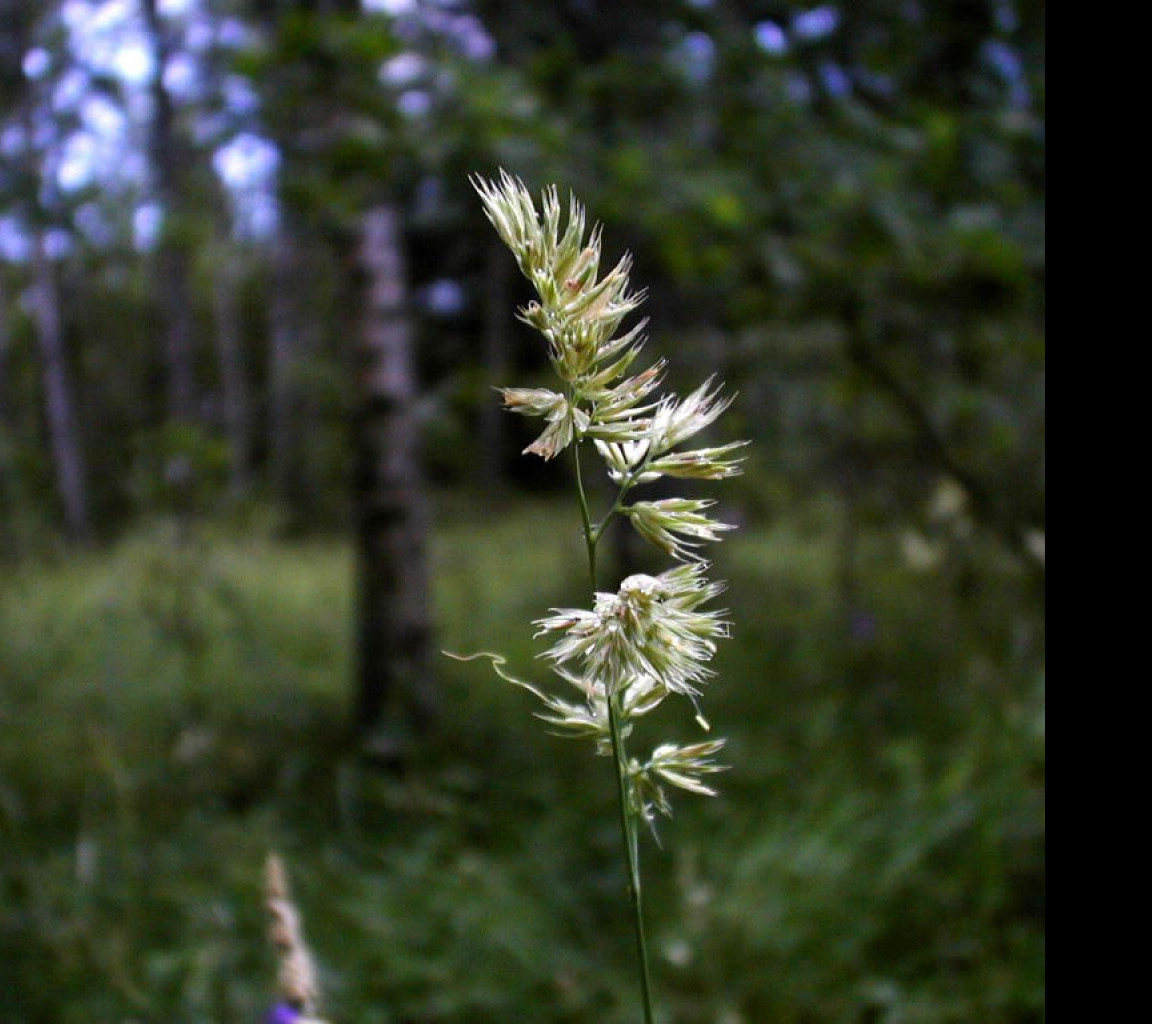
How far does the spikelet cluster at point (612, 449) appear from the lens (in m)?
0.59

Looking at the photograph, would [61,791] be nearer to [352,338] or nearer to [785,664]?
→ [352,338]

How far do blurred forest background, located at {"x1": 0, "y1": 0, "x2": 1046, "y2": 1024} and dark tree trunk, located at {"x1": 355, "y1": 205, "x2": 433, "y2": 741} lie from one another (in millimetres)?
14

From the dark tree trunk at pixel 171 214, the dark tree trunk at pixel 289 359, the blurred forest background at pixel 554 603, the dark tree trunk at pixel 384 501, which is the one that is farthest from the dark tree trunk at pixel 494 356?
the dark tree trunk at pixel 384 501

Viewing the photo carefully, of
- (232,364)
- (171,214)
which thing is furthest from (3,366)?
(232,364)

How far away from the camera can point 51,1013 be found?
2387 mm

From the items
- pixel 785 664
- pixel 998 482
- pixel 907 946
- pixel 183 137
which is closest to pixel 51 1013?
pixel 907 946

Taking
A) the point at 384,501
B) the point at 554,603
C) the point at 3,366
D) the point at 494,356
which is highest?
the point at 494,356

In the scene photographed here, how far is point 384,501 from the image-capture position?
4.29 m

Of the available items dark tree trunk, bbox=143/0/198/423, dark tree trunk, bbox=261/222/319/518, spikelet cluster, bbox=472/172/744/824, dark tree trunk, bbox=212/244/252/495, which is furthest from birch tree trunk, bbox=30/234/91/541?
dark tree trunk, bbox=212/244/252/495

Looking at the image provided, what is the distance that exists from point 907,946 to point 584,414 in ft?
8.92

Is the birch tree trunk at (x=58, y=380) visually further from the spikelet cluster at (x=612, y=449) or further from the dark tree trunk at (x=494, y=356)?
the spikelet cluster at (x=612, y=449)

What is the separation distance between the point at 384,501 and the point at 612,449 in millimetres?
3715

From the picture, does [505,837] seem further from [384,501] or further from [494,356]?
[494,356]
